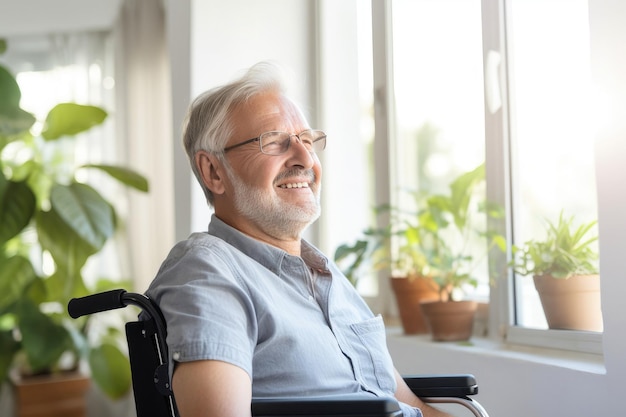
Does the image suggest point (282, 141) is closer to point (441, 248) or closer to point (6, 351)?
point (441, 248)

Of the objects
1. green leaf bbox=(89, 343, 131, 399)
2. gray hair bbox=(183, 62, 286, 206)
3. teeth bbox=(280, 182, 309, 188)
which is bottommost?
green leaf bbox=(89, 343, 131, 399)

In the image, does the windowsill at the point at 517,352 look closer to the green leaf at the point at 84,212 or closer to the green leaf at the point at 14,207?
the green leaf at the point at 84,212

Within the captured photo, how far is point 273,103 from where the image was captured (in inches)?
69.6

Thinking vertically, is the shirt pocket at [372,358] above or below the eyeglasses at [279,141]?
below

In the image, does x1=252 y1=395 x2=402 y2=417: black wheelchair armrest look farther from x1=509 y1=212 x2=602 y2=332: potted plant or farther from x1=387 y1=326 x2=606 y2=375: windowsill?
x1=509 y1=212 x2=602 y2=332: potted plant

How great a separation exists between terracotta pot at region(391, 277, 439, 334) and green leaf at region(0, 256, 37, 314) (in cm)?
212

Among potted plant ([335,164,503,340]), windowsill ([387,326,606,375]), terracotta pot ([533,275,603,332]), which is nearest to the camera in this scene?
windowsill ([387,326,606,375])

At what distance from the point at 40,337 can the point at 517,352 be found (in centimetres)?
239

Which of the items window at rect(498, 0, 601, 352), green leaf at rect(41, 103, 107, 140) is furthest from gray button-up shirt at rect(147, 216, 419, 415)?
green leaf at rect(41, 103, 107, 140)

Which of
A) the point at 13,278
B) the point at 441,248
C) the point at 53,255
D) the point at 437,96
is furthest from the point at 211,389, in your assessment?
the point at 13,278

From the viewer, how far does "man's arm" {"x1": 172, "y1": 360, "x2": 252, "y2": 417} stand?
129 cm

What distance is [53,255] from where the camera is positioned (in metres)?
3.89

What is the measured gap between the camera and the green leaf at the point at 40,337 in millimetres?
3803

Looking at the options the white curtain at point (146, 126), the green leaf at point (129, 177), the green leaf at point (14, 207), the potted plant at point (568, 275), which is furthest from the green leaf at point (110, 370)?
the potted plant at point (568, 275)
